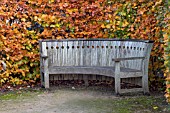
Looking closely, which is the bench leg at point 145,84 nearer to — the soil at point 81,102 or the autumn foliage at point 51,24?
the soil at point 81,102

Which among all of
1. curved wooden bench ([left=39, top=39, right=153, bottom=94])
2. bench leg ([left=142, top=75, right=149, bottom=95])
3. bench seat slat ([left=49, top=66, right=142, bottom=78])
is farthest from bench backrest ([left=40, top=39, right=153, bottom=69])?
bench leg ([left=142, top=75, right=149, bottom=95])

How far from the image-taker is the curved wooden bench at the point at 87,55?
6273 millimetres

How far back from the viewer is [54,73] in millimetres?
6461

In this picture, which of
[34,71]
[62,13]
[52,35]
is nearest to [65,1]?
[62,13]

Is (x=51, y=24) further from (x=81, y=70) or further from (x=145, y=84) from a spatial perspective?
(x=145, y=84)

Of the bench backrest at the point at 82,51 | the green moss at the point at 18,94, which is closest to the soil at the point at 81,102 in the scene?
the green moss at the point at 18,94

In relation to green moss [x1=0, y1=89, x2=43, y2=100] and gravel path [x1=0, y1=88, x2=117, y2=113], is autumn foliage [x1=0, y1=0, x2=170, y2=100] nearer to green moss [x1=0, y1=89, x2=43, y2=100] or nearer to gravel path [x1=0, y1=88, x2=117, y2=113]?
green moss [x1=0, y1=89, x2=43, y2=100]

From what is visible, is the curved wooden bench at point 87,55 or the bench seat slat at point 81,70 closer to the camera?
the bench seat slat at point 81,70

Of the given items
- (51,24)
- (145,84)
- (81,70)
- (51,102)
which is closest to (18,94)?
(51,102)

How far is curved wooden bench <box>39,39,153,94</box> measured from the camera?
6.27 meters

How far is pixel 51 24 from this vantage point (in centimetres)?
711

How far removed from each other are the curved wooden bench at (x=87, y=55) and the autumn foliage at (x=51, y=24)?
1.25ft

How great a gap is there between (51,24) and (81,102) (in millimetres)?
2447

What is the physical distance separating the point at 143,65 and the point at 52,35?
235cm
